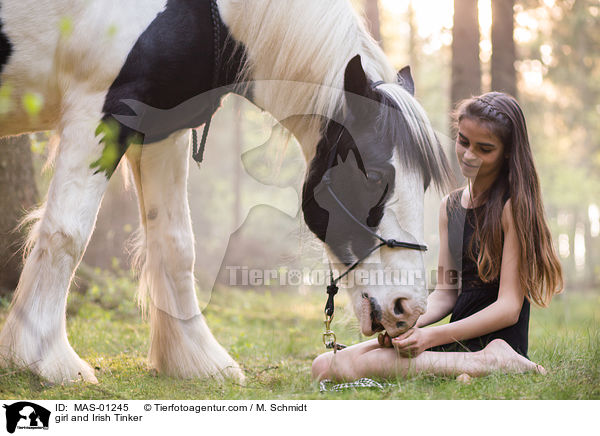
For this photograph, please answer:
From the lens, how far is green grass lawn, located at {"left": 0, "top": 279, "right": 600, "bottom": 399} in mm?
2098

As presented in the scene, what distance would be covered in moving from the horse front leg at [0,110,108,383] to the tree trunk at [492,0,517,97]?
5.11m

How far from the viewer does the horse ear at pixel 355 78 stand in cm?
221

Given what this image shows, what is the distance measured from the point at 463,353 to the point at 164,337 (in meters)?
1.58

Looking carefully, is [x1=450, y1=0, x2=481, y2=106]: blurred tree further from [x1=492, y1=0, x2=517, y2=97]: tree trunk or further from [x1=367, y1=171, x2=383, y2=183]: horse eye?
[x1=367, y1=171, x2=383, y2=183]: horse eye

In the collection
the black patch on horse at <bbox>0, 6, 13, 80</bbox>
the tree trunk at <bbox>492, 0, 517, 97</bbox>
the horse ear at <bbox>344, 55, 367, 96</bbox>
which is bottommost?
the horse ear at <bbox>344, 55, 367, 96</bbox>

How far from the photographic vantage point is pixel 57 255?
7.53ft

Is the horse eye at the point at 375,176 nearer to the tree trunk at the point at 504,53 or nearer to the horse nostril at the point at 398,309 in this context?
the horse nostril at the point at 398,309

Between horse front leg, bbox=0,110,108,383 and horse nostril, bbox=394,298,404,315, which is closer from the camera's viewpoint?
horse nostril, bbox=394,298,404,315

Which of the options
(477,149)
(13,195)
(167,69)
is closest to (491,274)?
(477,149)

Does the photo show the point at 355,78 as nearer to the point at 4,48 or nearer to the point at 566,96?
the point at 4,48
